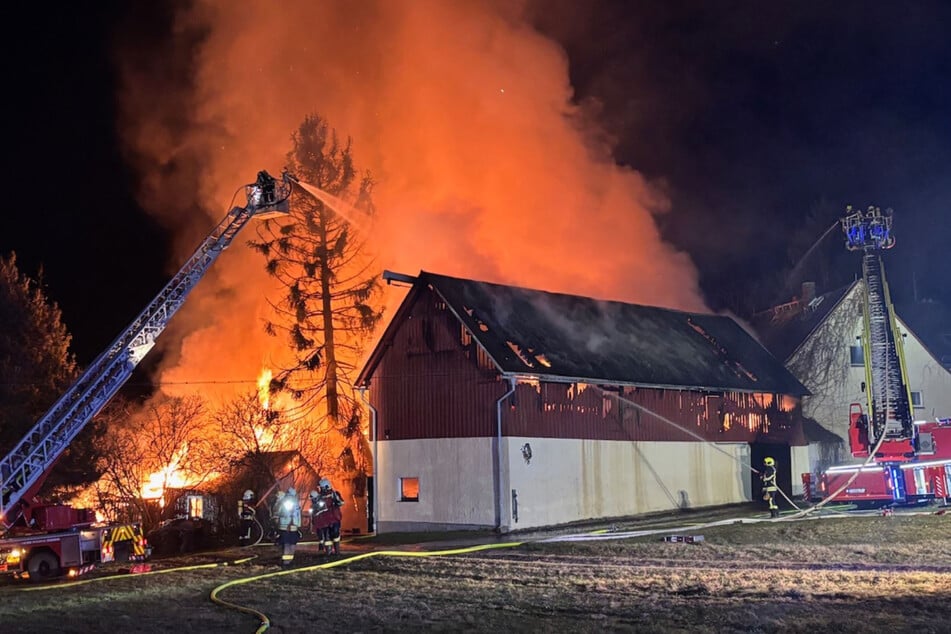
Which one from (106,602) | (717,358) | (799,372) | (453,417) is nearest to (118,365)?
(106,602)

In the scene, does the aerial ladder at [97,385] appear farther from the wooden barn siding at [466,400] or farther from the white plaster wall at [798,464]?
the white plaster wall at [798,464]

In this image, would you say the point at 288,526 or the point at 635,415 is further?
the point at 635,415

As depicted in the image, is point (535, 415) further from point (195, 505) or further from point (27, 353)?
point (27, 353)

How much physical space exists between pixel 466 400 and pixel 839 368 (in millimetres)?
19782

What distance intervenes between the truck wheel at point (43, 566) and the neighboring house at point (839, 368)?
2811 cm

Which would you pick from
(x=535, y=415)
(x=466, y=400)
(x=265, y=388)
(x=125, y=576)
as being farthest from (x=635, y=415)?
(x=125, y=576)

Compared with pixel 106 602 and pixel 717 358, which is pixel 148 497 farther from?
pixel 717 358

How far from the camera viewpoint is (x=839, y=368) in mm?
38125

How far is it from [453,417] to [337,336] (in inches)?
362

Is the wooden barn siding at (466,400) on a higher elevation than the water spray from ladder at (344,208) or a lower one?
lower

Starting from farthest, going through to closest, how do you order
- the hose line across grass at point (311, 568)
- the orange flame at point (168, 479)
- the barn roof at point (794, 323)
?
the barn roof at point (794, 323), the orange flame at point (168, 479), the hose line across grass at point (311, 568)

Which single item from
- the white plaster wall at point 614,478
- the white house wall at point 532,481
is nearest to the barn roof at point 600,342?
the white plaster wall at point 614,478

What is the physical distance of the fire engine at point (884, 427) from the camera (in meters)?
22.7

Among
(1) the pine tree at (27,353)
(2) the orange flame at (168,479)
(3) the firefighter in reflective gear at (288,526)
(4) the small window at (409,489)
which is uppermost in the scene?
(1) the pine tree at (27,353)
